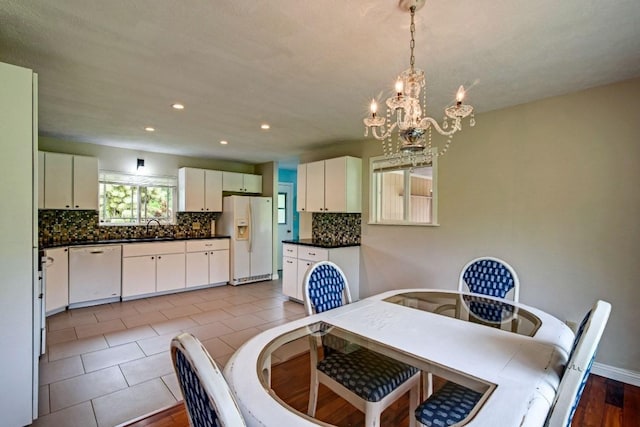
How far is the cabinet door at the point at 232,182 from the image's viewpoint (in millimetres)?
5721

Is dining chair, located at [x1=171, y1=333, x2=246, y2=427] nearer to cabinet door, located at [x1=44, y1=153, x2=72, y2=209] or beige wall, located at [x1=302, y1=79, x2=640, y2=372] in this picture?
beige wall, located at [x1=302, y1=79, x2=640, y2=372]

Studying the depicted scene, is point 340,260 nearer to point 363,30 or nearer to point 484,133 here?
point 484,133

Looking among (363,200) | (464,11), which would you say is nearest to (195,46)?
(464,11)

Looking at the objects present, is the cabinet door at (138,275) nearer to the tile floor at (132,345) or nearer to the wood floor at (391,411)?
the tile floor at (132,345)

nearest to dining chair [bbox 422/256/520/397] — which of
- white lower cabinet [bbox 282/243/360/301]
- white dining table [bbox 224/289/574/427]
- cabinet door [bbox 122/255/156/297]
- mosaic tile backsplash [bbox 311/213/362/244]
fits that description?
white dining table [bbox 224/289/574/427]

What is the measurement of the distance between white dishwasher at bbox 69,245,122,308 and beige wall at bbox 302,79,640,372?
419 cm

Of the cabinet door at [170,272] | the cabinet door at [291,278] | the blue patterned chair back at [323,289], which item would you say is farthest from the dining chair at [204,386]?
the cabinet door at [170,272]

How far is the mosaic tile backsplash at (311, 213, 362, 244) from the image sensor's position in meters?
4.44

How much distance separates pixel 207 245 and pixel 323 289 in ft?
12.3

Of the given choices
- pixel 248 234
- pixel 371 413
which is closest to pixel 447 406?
pixel 371 413

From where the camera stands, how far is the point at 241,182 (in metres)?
5.96

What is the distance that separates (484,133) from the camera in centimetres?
312

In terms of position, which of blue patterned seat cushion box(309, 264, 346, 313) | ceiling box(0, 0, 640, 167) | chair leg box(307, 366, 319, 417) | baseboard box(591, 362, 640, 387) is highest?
ceiling box(0, 0, 640, 167)

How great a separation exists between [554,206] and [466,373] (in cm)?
224
